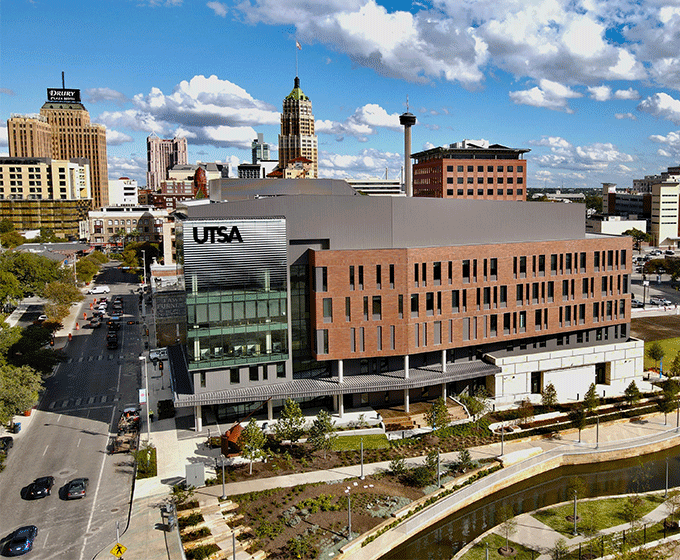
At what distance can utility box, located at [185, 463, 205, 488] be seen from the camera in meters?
45.7

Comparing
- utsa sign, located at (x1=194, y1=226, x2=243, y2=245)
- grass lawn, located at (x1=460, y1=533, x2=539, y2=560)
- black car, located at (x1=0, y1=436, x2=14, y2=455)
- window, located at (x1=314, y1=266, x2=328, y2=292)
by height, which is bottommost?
grass lawn, located at (x1=460, y1=533, x2=539, y2=560)

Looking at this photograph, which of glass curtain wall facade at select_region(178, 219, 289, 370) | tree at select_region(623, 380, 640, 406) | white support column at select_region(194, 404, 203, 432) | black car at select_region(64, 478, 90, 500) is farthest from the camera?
tree at select_region(623, 380, 640, 406)

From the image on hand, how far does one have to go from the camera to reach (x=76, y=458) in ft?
169

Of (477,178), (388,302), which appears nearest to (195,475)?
(388,302)

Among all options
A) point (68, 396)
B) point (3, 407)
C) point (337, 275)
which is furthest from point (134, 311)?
point (337, 275)

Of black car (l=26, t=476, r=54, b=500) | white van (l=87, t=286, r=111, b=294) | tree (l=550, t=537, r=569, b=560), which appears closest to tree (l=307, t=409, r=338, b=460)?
tree (l=550, t=537, r=569, b=560)

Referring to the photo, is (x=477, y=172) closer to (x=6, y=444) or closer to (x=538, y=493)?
(x=538, y=493)

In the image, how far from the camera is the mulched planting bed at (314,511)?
3922 centimetres

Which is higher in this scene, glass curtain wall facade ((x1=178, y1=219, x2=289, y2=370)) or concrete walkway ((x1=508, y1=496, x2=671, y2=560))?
glass curtain wall facade ((x1=178, y1=219, x2=289, y2=370))

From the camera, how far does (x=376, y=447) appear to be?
53656mm

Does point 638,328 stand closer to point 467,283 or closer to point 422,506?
point 467,283

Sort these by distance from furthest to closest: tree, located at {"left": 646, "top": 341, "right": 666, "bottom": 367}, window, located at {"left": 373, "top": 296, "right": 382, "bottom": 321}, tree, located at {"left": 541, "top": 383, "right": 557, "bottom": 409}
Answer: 1. tree, located at {"left": 646, "top": 341, "right": 666, "bottom": 367}
2. tree, located at {"left": 541, "top": 383, "right": 557, "bottom": 409}
3. window, located at {"left": 373, "top": 296, "right": 382, "bottom": 321}

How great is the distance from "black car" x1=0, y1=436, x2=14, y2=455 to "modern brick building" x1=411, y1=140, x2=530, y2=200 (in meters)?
118

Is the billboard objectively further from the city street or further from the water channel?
the water channel
